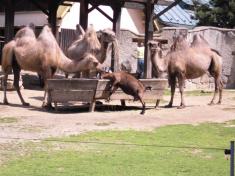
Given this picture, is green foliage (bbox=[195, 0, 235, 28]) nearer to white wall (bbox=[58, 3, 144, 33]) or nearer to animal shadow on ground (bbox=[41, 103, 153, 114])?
white wall (bbox=[58, 3, 144, 33])

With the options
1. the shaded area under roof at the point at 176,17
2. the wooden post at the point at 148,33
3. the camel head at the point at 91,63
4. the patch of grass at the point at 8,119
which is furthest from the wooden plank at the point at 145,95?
the shaded area under roof at the point at 176,17

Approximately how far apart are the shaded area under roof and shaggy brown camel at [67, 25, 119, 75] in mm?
13996

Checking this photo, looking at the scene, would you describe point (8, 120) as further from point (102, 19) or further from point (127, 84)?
point (102, 19)

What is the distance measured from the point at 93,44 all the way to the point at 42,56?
1.75 metres

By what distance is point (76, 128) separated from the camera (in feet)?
40.3

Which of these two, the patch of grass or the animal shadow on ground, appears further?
the animal shadow on ground

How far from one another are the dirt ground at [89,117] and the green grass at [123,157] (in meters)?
0.81

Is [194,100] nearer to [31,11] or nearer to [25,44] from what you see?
[25,44]

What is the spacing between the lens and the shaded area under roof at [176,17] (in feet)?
104

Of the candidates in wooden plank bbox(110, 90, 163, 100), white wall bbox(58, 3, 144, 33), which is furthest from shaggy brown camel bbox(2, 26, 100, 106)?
white wall bbox(58, 3, 144, 33)

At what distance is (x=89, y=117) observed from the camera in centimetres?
1400

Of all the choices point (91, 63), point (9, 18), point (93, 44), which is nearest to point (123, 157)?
point (91, 63)

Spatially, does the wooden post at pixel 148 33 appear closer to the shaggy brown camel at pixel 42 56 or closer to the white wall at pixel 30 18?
the shaggy brown camel at pixel 42 56

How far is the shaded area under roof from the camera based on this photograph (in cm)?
3177
